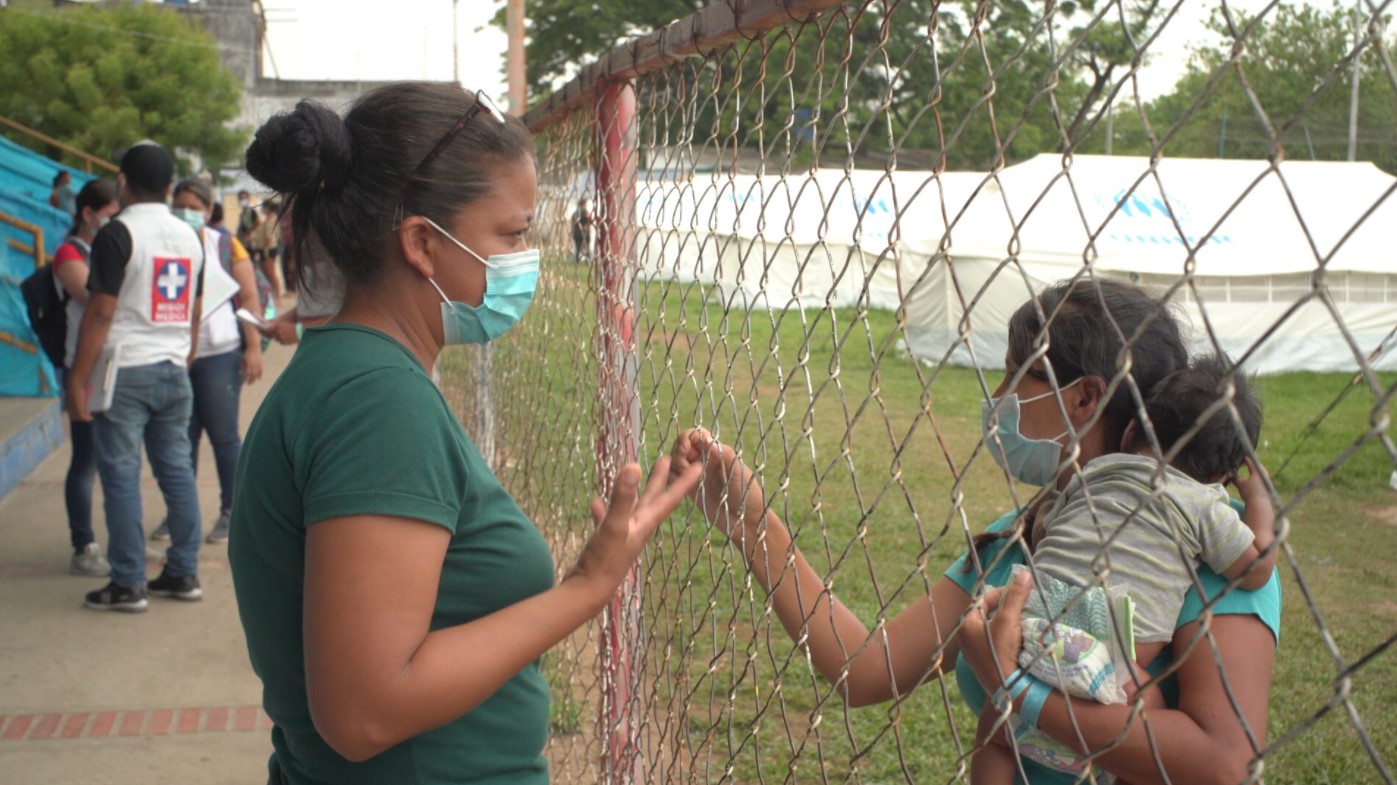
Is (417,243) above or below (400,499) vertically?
above

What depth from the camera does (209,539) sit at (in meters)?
6.65

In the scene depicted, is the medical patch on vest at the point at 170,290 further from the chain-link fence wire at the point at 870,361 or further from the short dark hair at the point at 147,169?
the chain-link fence wire at the point at 870,361

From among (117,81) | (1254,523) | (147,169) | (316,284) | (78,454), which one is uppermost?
(117,81)

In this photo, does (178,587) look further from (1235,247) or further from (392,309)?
(1235,247)

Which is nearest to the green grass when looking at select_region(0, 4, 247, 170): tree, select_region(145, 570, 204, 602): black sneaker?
select_region(145, 570, 204, 602): black sneaker

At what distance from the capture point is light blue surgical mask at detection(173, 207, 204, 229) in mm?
6043

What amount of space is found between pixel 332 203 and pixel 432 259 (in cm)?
16

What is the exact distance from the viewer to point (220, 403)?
5.88 metres

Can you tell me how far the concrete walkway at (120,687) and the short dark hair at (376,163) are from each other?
9.21 ft

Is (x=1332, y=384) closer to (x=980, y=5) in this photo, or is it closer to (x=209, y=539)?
(x=209, y=539)

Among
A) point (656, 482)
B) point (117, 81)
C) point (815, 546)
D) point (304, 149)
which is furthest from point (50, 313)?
point (117, 81)

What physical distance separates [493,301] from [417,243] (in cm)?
14

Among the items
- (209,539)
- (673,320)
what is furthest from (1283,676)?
(673,320)

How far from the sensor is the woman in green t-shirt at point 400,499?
4.75ft
